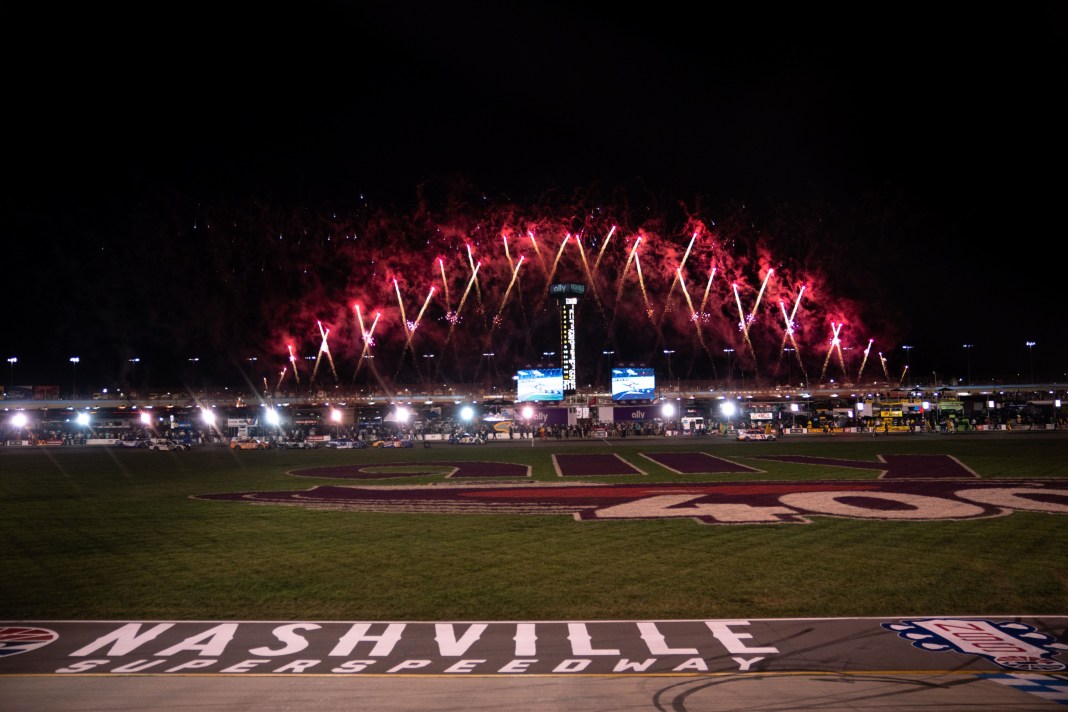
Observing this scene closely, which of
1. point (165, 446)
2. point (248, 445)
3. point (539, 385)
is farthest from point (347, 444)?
point (539, 385)

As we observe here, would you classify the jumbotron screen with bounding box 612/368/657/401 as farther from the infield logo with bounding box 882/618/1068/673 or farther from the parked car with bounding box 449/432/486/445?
the infield logo with bounding box 882/618/1068/673

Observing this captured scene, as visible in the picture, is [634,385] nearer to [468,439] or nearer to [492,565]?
[468,439]

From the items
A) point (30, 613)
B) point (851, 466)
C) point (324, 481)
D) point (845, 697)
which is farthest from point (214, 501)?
point (851, 466)

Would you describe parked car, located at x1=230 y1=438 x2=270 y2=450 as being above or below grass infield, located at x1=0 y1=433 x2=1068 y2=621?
above

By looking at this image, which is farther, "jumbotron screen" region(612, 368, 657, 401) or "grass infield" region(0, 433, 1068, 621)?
"jumbotron screen" region(612, 368, 657, 401)

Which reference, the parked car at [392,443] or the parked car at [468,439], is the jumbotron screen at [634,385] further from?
the parked car at [392,443]

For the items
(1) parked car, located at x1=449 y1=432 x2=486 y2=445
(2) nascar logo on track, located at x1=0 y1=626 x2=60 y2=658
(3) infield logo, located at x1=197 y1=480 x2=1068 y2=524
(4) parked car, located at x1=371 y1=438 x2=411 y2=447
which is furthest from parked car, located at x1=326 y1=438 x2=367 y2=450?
(2) nascar logo on track, located at x1=0 y1=626 x2=60 y2=658

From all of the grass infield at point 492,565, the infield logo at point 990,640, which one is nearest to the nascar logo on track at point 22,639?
the grass infield at point 492,565
